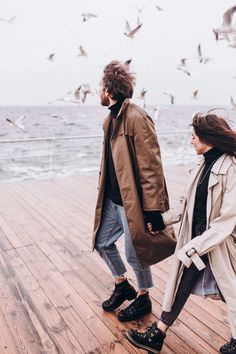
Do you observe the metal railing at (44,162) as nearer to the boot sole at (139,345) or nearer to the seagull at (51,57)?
the seagull at (51,57)

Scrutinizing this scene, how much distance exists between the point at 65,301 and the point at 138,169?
1012mm

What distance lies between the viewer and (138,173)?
1.75m

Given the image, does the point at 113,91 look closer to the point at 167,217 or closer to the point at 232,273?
the point at 167,217

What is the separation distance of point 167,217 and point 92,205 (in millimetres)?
2763

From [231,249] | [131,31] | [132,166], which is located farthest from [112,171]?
[131,31]

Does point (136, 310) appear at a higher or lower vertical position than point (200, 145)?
lower

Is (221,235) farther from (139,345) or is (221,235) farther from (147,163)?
(139,345)

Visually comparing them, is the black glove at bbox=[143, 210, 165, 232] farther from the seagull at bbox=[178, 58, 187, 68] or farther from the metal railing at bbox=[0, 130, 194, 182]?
the metal railing at bbox=[0, 130, 194, 182]

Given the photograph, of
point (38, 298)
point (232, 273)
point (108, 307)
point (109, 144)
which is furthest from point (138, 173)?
point (38, 298)

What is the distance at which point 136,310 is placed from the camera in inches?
79.5

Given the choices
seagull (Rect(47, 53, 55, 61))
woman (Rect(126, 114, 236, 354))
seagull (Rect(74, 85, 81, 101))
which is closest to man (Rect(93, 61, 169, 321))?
woman (Rect(126, 114, 236, 354))

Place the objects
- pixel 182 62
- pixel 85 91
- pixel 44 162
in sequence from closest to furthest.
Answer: pixel 85 91, pixel 182 62, pixel 44 162

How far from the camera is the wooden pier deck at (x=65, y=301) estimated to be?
1.82 metres

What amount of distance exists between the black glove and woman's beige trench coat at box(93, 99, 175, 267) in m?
0.02
